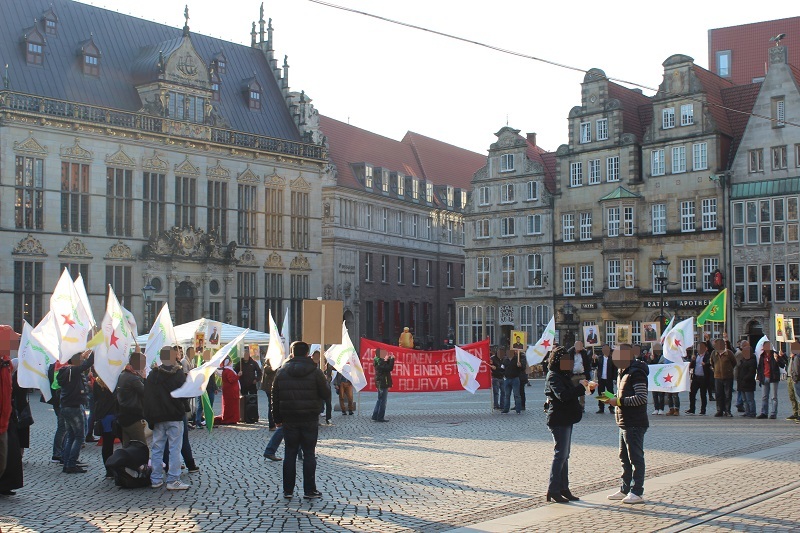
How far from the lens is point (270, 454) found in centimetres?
1727

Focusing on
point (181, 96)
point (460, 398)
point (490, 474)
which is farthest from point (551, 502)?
point (181, 96)

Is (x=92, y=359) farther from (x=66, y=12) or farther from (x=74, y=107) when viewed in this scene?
(x=66, y=12)

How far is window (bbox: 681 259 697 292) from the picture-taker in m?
54.2

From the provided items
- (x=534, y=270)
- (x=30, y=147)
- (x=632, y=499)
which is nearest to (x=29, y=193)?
(x=30, y=147)

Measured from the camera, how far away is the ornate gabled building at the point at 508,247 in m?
60.8

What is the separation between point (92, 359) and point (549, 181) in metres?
47.6

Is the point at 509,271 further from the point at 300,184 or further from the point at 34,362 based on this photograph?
the point at 34,362

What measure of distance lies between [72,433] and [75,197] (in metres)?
36.0

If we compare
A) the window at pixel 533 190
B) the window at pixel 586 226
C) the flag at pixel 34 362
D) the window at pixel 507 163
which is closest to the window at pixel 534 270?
the window at pixel 586 226

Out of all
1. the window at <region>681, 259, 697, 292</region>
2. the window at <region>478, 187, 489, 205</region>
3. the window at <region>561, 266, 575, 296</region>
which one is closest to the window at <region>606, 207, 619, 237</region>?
the window at <region>561, 266, 575, 296</region>

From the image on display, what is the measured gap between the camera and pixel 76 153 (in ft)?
163

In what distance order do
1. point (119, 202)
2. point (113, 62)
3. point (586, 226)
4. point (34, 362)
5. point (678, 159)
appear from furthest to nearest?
point (586, 226), point (678, 159), point (113, 62), point (119, 202), point (34, 362)

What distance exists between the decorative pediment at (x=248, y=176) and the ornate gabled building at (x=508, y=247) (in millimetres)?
13605

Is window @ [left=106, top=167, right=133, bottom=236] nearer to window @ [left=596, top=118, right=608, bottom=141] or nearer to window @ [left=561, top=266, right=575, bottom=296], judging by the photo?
window @ [left=561, top=266, right=575, bottom=296]
